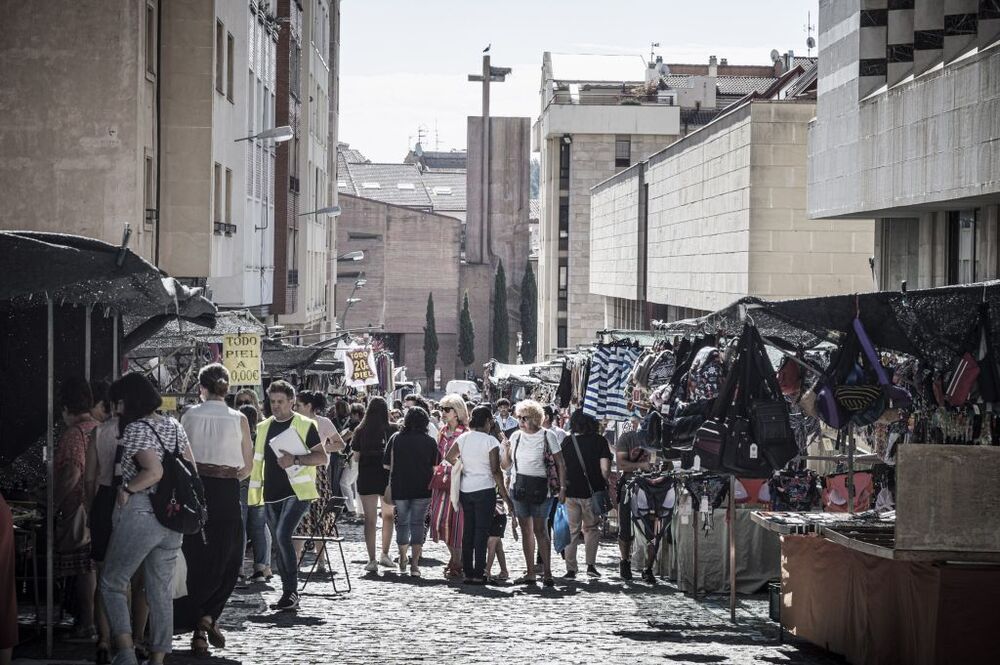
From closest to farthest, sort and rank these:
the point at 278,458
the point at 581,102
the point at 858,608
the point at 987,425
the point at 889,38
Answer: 1. the point at 858,608
2. the point at 987,425
3. the point at 278,458
4. the point at 889,38
5. the point at 581,102

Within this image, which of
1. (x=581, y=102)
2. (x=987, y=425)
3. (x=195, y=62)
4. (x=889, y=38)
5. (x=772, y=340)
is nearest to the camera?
(x=987, y=425)

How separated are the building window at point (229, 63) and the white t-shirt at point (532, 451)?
15157 mm

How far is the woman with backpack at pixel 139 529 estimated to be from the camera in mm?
9617

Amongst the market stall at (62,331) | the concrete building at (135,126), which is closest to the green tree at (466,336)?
the concrete building at (135,126)

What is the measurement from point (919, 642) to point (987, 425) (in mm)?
2547

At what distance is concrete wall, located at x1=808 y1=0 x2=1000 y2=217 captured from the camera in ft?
58.5

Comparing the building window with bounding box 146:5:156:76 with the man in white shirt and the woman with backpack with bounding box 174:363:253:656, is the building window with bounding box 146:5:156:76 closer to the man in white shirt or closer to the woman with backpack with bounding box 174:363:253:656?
the man in white shirt

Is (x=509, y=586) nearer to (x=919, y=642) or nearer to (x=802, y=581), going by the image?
(x=802, y=581)

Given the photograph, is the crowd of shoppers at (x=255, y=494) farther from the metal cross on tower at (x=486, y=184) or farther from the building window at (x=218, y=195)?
the metal cross on tower at (x=486, y=184)

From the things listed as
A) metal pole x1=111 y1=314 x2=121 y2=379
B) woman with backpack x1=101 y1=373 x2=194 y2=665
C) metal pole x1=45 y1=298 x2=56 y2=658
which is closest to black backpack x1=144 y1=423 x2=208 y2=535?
woman with backpack x1=101 y1=373 x2=194 y2=665

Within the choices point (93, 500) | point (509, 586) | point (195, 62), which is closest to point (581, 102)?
point (195, 62)

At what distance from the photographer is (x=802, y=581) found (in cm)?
1190

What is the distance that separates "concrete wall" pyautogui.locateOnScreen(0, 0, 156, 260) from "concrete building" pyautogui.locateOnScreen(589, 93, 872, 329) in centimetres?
1359

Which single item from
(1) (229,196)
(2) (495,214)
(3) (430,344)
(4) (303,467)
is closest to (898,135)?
(4) (303,467)
